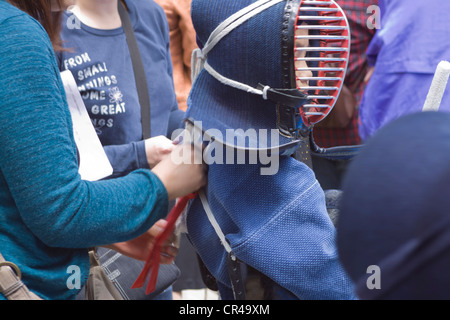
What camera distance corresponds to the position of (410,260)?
0.38 metres

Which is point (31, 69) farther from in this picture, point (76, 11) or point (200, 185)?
point (76, 11)

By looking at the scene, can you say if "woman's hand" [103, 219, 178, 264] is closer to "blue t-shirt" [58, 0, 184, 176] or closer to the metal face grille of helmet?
"blue t-shirt" [58, 0, 184, 176]

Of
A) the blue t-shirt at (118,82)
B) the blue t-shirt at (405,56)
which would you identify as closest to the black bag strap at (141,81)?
the blue t-shirt at (118,82)

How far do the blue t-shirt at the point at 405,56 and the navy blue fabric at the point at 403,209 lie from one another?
748 millimetres

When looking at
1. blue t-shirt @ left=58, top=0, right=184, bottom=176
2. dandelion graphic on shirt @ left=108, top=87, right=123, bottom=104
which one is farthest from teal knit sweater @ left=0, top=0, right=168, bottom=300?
dandelion graphic on shirt @ left=108, top=87, right=123, bottom=104

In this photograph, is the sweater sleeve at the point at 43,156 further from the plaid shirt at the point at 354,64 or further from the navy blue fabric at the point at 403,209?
the plaid shirt at the point at 354,64

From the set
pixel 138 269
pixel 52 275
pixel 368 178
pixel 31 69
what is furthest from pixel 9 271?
pixel 368 178

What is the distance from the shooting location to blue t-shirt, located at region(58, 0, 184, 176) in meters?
1.35

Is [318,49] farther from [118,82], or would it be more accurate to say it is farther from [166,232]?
[118,82]

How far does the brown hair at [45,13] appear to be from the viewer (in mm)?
852

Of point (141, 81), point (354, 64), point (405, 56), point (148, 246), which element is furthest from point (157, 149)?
point (354, 64)

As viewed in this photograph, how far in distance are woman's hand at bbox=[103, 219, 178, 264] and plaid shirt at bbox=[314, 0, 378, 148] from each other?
2.42 feet
